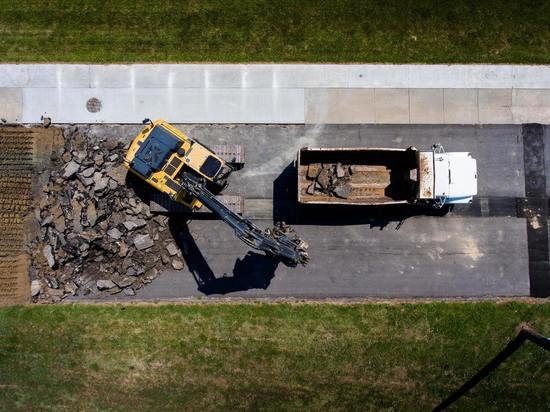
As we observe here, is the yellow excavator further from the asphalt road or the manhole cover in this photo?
the manhole cover

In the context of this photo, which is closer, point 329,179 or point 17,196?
point 329,179

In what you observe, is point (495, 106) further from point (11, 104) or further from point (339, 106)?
point (11, 104)

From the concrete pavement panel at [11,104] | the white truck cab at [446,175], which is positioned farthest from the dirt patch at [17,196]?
the white truck cab at [446,175]

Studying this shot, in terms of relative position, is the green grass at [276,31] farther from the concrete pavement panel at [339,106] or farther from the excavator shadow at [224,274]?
the excavator shadow at [224,274]

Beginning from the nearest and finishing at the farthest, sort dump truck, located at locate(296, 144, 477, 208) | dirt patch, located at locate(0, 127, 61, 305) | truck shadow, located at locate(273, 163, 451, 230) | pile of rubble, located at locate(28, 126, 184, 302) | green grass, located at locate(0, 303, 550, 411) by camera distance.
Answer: dump truck, located at locate(296, 144, 477, 208) < green grass, located at locate(0, 303, 550, 411) < pile of rubble, located at locate(28, 126, 184, 302) < dirt patch, located at locate(0, 127, 61, 305) < truck shadow, located at locate(273, 163, 451, 230)

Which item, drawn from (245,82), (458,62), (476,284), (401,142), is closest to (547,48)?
(458,62)

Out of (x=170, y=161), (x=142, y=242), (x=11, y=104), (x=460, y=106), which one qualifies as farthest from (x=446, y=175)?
(x=11, y=104)

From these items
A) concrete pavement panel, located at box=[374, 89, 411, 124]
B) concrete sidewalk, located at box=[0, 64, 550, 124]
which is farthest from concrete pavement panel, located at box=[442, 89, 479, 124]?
concrete pavement panel, located at box=[374, 89, 411, 124]
